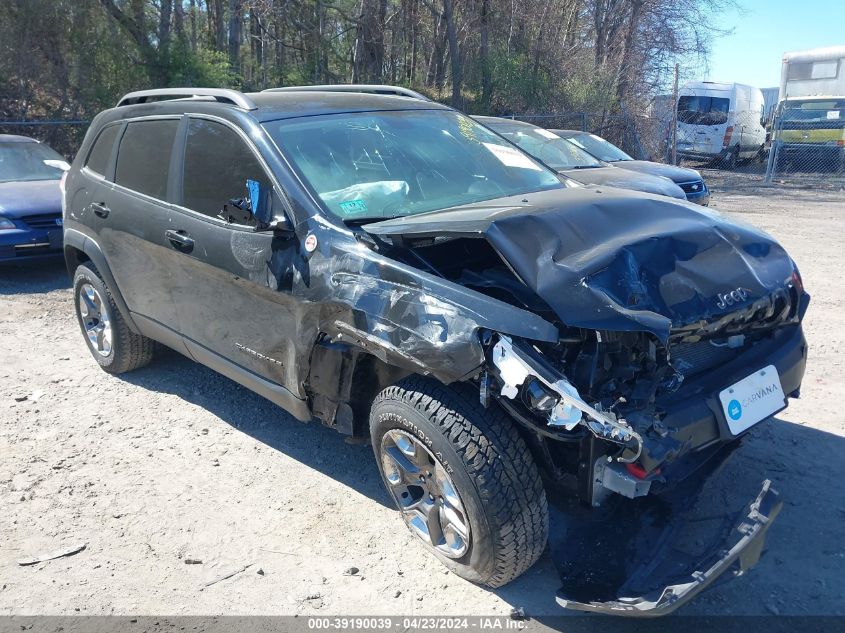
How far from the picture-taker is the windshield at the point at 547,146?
9539 mm

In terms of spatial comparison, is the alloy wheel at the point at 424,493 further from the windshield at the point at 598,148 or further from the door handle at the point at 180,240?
the windshield at the point at 598,148

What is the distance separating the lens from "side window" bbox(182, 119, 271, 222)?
3.93 metres

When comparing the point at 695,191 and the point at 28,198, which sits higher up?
the point at 695,191

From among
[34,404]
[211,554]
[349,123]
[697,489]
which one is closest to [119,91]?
[34,404]

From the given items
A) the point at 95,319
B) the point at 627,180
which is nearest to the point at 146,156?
the point at 95,319

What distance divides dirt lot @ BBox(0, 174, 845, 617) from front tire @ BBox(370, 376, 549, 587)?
0.23 m

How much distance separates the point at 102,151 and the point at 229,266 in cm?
209

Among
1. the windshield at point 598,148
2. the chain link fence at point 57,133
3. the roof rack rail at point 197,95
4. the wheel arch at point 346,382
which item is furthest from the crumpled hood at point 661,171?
the chain link fence at point 57,133

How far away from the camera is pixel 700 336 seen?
3.02 meters

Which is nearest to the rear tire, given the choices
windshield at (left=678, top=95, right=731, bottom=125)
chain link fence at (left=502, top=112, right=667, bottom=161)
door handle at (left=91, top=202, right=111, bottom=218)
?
door handle at (left=91, top=202, right=111, bottom=218)

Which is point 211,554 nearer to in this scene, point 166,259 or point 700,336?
point 166,259

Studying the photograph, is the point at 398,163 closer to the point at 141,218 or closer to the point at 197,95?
the point at 197,95

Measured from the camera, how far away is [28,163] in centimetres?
955

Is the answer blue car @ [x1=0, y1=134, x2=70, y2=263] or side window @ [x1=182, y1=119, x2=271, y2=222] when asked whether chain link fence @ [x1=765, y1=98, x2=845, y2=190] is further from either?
side window @ [x1=182, y1=119, x2=271, y2=222]
